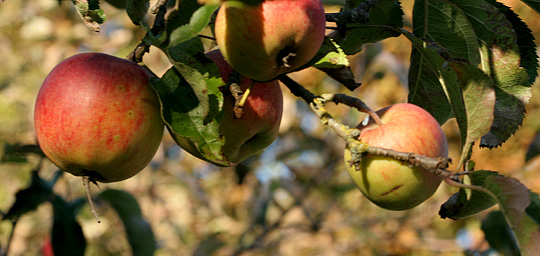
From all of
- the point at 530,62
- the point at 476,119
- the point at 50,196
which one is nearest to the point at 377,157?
the point at 476,119

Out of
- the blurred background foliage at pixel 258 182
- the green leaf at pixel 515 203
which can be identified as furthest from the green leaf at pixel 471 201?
the blurred background foliage at pixel 258 182

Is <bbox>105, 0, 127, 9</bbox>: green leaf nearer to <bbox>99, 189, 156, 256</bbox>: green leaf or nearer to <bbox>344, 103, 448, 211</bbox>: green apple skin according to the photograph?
<bbox>99, 189, 156, 256</bbox>: green leaf

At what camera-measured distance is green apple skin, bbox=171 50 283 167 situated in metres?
1.02

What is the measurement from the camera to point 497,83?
114 centimetres

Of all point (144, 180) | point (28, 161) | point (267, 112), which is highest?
point (267, 112)

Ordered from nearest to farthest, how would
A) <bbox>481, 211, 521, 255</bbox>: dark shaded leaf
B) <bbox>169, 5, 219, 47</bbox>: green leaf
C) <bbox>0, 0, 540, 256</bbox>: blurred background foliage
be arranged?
<bbox>169, 5, 219, 47</bbox>: green leaf < <bbox>481, 211, 521, 255</bbox>: dark shaded leaf < <bbox>0, 0, 540, 256</bbox>: blurred background foliage

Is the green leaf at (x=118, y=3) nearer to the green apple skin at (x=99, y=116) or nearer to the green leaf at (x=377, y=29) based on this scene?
the green apple skin at (x=99, y=116)

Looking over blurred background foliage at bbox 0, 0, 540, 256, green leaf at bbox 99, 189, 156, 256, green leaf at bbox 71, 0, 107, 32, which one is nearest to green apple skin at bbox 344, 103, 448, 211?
green leaf at bbox 71, 0, 107, 32

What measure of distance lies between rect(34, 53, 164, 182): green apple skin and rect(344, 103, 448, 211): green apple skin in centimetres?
42

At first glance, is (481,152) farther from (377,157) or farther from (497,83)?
(377,157)

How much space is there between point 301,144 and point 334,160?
13.4 inches

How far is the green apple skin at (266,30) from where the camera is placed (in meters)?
0.83

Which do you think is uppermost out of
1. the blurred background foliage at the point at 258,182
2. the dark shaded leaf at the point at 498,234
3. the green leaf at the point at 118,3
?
the green leaf at the point at 118,3

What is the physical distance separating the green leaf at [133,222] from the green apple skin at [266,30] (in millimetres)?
1111
